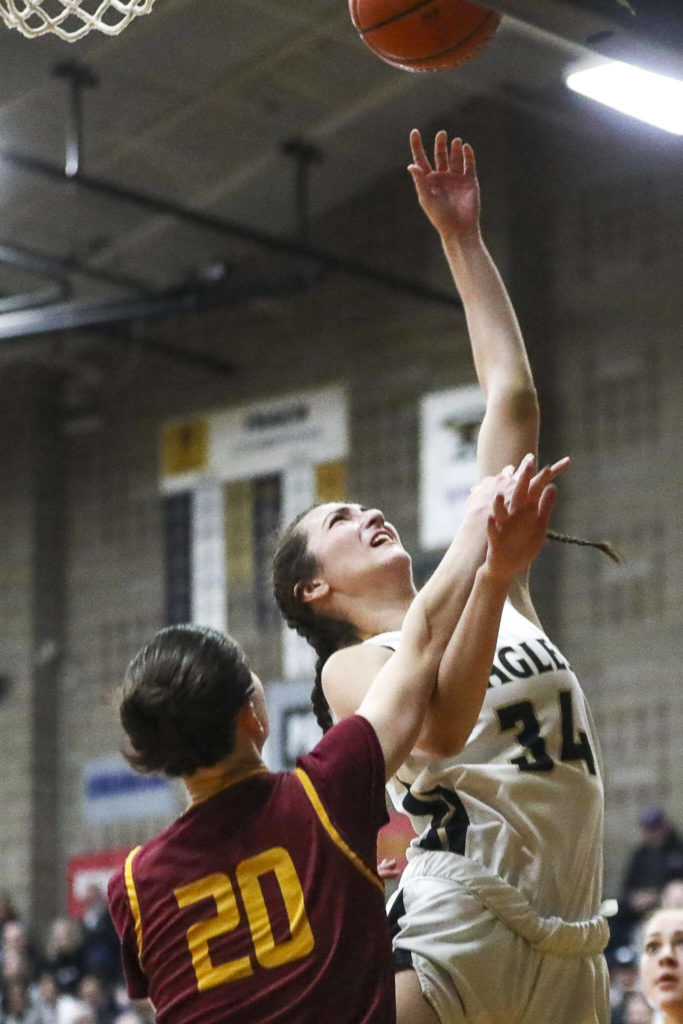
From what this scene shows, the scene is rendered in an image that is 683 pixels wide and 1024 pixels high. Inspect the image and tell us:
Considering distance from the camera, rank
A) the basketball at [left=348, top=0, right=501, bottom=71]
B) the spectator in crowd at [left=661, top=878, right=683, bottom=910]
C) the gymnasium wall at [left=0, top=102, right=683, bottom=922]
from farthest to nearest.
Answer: the gymnasium wall at [left=0, top=102, right=683, bottom=922]
the spectator in crowd at [left=661, top=878, right=683, bottom=910]
the basketball at [left=348, top=0, right=501, bottom=71]

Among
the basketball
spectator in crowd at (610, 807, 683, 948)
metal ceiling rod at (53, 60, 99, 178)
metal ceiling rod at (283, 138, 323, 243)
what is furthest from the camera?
metal ceiling rod at (283, 138, 323, 243)

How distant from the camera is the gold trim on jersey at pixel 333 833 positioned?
2479 millimetres

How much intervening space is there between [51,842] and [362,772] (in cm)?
1261

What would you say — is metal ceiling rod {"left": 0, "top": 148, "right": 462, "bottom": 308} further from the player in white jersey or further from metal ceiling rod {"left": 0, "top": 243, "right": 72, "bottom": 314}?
the player in white jersey

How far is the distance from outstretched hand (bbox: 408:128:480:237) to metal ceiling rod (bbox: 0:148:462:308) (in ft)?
24.5

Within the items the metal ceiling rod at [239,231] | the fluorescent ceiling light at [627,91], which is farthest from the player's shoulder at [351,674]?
the metal ceiling rod at [239,231]

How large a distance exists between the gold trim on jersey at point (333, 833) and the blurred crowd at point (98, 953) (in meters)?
6.81

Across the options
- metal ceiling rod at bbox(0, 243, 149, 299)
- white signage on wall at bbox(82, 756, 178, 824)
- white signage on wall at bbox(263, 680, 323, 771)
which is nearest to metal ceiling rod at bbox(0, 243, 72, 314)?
metal ceiling rod at bbox(0, 243, 149, 299)

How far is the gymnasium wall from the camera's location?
11.3 metres

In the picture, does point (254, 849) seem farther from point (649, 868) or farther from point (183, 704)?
point (649, 868)

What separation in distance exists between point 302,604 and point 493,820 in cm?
63

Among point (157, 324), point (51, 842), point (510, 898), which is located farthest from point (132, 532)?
point (510, 898)

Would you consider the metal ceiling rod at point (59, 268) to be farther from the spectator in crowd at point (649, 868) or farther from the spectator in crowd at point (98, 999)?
the spectator in crowd at point (649, 868)

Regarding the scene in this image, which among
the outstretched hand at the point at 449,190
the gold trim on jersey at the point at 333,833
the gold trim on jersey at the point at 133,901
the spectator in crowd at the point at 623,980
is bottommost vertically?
the spectator in crowd at the point at 623,980
